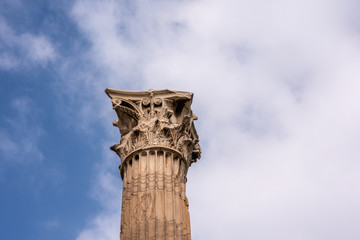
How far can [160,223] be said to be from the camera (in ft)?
69.6

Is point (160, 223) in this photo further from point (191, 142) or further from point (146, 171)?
point (191, 142)

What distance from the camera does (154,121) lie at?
80.6ft

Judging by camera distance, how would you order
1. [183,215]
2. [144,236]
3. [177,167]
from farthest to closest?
[177,167]
[183,215]
[144,236]

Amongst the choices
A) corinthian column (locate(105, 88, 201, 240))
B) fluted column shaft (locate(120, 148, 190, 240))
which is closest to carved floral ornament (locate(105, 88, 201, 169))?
corinthian column (locate(105, 88, 201, 240))

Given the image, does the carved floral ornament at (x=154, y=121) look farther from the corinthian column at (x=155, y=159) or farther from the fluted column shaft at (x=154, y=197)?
the fluted column shaft at (x=154, y=197)

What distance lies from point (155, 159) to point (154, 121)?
1.83 metres

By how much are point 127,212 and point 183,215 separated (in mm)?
2181

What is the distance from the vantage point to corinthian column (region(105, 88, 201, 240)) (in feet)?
70.4

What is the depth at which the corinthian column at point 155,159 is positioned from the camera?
21469 mm

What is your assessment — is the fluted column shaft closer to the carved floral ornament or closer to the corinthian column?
the corinthian column

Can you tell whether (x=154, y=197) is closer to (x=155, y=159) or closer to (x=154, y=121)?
(x=155, y=159)

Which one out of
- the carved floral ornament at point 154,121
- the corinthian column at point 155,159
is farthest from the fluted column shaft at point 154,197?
the carved floral ornament at point 154,121

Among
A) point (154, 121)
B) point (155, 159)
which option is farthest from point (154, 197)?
point (154, 121)

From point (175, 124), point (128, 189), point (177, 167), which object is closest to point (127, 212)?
point (128, 189)
